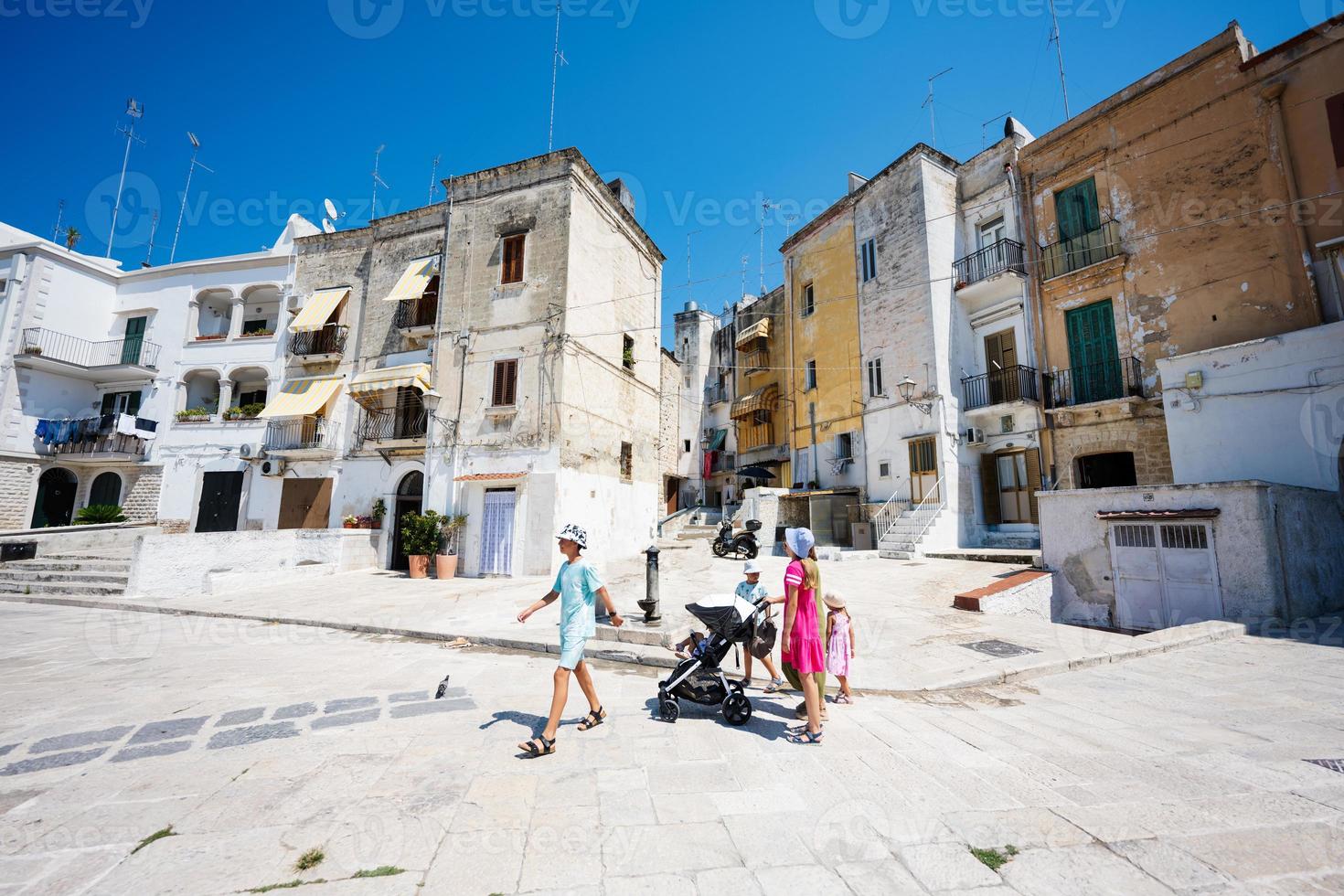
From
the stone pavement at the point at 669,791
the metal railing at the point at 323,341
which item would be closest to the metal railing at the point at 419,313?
the metal railing at the point at 323,341

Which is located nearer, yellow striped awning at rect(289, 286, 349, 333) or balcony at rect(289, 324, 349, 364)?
yellow striped awning at rect(289, 286, 349, 333)

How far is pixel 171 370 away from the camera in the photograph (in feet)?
65.4

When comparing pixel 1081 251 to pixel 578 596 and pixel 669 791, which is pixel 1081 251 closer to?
pixel 578 596

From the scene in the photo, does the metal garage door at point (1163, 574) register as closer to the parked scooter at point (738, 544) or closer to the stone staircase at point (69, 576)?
the parked scooter at point (738, 544)

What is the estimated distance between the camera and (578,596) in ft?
13.8

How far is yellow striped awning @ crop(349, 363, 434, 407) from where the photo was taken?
16.1m

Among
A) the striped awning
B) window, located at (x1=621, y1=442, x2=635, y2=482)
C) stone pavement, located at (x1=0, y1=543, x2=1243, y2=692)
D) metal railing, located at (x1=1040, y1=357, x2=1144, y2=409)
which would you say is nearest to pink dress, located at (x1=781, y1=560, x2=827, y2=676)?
stone pavement, located at (x1=0, y1=543, x2=1243, y2=692)

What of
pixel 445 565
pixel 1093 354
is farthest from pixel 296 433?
pixel 1093 354

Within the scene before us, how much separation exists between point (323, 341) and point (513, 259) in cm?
792

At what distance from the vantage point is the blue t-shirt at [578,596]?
4.13 metres

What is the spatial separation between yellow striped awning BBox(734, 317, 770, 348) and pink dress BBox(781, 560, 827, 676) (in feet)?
80.7

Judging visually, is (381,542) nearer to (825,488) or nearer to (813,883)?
(825,488)

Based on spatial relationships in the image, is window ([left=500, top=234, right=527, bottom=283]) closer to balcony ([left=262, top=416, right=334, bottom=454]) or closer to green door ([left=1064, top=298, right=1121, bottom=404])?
balcony ([left=262, top=416, right=334, bottom=454])

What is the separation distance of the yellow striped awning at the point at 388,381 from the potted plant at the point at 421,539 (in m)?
3.72
